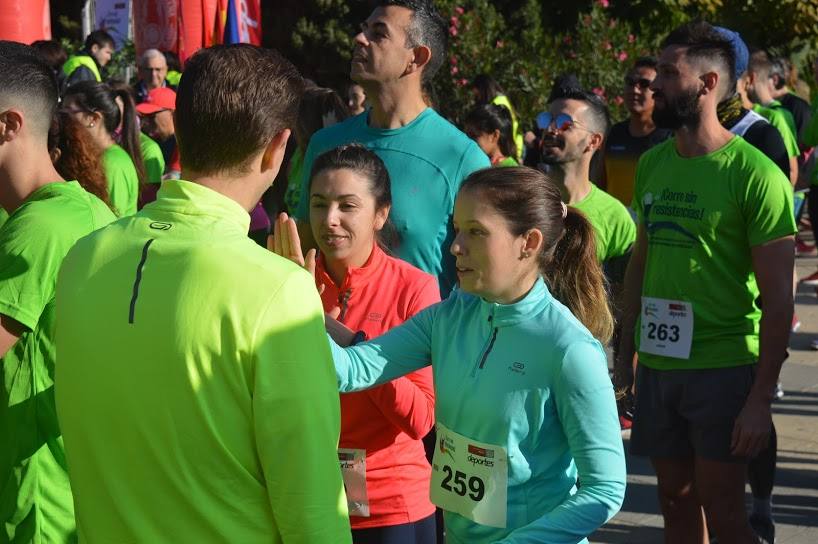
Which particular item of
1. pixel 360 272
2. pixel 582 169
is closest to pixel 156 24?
pixel 582 169

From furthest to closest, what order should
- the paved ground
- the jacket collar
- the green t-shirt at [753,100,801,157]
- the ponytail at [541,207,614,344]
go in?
the green t-shirt at [753,100,801,157]
the paved ground
the jacket collar
the ponytail at [541,207,614,344]

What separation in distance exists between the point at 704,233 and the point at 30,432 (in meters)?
2.47

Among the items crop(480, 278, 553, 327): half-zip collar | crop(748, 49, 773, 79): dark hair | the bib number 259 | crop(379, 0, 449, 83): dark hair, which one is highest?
crop(379, 0, 449, 83): dark hair

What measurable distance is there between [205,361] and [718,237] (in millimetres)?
2720

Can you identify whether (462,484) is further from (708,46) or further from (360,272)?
(708,46)

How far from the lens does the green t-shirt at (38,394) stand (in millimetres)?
2684

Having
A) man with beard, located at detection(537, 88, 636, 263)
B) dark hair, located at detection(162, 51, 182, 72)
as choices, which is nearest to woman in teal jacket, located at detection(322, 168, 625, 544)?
man with beard, located at detection(537, 88, 636, 263)

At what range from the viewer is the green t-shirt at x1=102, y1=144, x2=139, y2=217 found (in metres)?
6.02

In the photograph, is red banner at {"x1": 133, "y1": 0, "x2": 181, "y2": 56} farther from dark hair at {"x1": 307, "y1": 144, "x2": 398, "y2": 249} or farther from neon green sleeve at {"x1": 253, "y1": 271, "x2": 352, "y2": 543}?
neon green sleeve at {"x1": 253, "y1": 271, "x2": 352, "y2": 543}

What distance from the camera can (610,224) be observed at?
5.48 meters

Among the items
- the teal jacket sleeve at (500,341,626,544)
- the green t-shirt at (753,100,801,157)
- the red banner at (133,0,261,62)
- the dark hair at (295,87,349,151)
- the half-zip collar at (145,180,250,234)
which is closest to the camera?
the half-zip collar at (145,180,250,234)

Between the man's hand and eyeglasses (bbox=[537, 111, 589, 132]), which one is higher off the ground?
eyeglasses (bbox=[537, 111, 589, 132])

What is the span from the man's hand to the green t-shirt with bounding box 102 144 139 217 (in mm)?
3207

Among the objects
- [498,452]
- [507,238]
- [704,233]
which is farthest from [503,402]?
[704,233]
